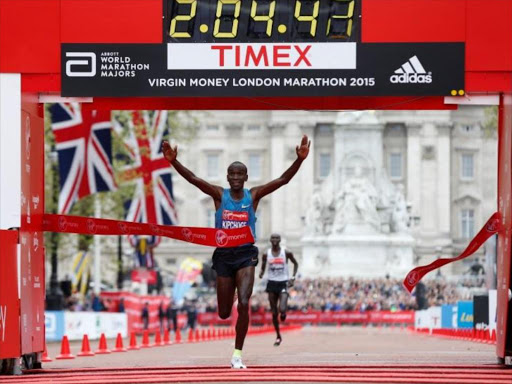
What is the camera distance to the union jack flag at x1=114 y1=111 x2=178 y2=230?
47169 mm

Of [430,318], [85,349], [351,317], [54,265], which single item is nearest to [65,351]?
[85,349]

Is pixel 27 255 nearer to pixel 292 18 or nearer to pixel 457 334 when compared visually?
pixel 292 18

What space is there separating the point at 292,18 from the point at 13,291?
439 centimetres

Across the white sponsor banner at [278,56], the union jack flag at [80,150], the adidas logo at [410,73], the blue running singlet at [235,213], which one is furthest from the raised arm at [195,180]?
the union jack flag at [80,150]

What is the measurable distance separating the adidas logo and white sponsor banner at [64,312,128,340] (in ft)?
90.7

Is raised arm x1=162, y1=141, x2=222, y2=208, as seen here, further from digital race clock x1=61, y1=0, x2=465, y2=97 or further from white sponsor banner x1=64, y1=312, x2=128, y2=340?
white sponsor banner x1=64, y1=312, x2=128, y2=340

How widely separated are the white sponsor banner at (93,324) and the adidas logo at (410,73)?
27.7 m

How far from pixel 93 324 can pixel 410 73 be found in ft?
103

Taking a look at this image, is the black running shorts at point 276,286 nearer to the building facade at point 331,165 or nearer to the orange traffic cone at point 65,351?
the orange traffic cone at point 65,351

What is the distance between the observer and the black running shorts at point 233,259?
61.9ft

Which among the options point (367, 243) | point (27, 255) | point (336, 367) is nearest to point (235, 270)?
point (336, 367)

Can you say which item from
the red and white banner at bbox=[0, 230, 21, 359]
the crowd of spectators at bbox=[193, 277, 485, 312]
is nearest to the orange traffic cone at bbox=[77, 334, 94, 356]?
the red and white banner at bbox=[0, 230, 21, 359]

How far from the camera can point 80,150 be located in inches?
1591

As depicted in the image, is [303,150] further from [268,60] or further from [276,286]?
[276,286]
